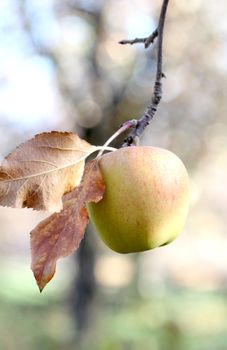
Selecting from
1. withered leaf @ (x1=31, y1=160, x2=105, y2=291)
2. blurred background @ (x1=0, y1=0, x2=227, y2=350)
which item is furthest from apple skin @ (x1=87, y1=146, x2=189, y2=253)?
blurred background @ (x1=0, y1=0, x2=227, y2=350)

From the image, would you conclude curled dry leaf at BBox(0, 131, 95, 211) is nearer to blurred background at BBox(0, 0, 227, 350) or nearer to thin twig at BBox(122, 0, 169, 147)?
thin twig at BBox(122, 0, 169, 147)

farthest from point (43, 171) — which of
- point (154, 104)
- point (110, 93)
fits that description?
point (110, 93)

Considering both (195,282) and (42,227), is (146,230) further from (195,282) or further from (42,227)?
(195,282)

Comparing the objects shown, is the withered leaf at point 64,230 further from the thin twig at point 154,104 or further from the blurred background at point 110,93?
the blurred background at point 110,93

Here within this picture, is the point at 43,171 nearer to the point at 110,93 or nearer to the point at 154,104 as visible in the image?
the point at 154,104

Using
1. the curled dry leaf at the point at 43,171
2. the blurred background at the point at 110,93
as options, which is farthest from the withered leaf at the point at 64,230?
the blurred background at the point at 110,93

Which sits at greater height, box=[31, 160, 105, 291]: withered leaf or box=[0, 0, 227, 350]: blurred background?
box=[31, 160, 105, 291]: withered leaf
